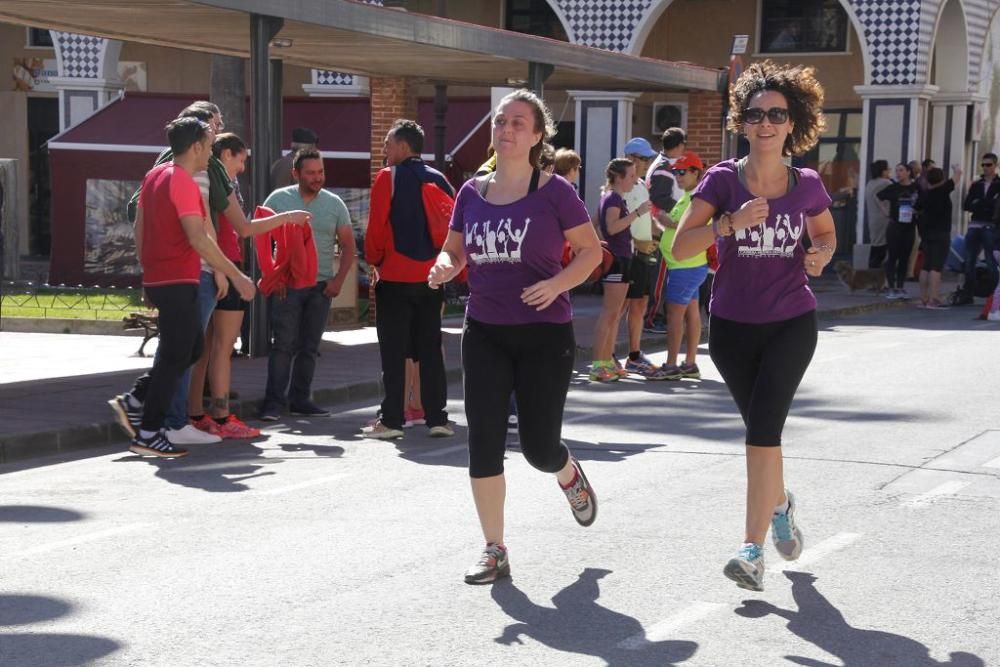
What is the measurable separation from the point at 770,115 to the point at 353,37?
840 cm

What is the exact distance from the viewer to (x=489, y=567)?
6078mm

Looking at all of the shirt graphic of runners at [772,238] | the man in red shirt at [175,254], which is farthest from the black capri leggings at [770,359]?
the man in red shirt at [175,254]

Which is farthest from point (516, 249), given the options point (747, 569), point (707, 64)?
point (707, 64)

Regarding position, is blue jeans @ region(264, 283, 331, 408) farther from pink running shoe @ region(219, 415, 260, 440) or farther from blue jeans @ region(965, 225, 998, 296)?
blue jeans @ region(965, 225, 998, 296)

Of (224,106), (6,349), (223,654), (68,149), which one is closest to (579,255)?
(223,654)

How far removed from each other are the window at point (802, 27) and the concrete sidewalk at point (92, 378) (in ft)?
45.4

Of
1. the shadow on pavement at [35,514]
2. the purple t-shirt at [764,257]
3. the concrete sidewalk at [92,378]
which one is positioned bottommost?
the concrete sidewalk at [92,378]

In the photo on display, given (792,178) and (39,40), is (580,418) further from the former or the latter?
(39,40)

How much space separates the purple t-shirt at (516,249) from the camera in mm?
6047

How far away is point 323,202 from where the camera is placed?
35.5 ft

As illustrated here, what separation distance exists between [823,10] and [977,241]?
10177mm

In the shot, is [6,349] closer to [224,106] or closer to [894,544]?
[224,106]

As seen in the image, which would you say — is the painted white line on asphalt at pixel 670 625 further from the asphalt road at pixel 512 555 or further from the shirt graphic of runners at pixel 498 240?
the shirt graphic of runners at pixel 498 240

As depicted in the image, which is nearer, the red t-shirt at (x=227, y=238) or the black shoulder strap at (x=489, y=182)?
the black shoulder strap at (x=489, y=182)
